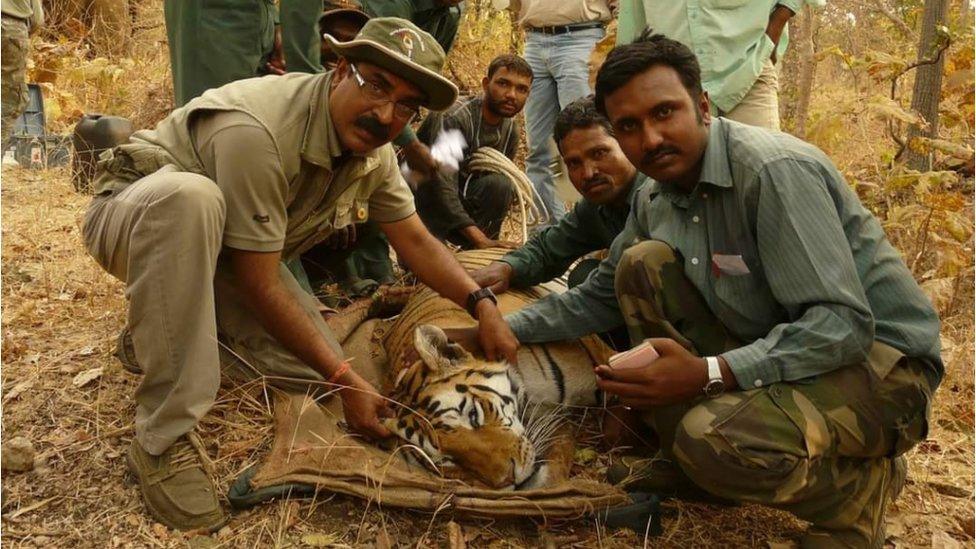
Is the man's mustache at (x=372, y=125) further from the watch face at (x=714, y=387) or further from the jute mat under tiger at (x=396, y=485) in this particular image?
the watch face at (x=714, y=387)

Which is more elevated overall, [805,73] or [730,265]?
[805,73]

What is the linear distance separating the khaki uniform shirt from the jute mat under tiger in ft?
2.40

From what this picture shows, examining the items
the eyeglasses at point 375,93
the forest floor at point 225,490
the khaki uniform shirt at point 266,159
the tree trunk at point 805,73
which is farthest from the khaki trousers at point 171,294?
the tree trunk at point 805,73

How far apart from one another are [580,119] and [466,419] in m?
1.49

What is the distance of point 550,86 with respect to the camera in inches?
218

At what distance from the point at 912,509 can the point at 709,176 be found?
147 centimetres

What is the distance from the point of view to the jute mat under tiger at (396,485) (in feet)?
8.63

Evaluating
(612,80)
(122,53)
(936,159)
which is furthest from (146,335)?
(122,53)

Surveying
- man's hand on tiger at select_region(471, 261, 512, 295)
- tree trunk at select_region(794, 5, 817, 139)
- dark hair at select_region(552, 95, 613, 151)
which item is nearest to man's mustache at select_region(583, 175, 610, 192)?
dark hair at select_region(552, 95, 613, 151)

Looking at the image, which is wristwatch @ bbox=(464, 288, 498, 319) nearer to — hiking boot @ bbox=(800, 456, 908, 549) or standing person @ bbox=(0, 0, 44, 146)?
hiking boot @ bbox=(800, 456, 908, 549)

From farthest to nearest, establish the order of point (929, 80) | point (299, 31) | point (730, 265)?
1. point (929, 80)
2. point (299, 31)
3. point (730, 265)

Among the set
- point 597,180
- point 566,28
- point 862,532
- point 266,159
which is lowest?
point 862,532

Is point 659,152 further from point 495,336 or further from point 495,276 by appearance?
point 495,276

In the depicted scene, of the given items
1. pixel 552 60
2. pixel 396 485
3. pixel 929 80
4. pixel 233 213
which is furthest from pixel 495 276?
pixel 929 80
